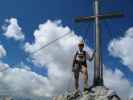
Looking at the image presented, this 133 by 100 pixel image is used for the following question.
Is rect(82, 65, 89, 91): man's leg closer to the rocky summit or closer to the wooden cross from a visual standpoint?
the rocky summit

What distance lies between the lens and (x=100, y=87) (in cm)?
2164

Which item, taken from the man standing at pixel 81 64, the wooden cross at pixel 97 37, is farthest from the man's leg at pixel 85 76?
the wooden cross at pixel 97 37

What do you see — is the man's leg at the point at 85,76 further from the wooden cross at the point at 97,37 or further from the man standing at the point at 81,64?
the wooden cross at the point at 97,37

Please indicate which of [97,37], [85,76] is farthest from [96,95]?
[97,37]

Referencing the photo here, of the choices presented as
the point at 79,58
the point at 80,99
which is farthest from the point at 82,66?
the point at 80,99

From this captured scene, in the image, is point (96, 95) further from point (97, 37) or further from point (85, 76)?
point (97, 37)

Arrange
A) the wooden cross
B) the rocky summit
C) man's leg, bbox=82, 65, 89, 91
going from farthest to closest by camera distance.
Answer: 1. the wooden cross
2. man's leg, bbox=82, 65, 89, 91
3. the rocky summit

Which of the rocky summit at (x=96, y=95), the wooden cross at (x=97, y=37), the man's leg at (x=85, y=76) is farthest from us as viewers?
the wooden cross at (x=97, y=37)

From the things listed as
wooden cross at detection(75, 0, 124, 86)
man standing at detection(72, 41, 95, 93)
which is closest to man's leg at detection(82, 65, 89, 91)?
man standing at detection(72, 41, 95, 93)

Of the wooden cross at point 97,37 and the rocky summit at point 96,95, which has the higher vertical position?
the wooden cross at point 97,37

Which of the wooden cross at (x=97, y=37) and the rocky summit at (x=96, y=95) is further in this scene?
the wooden cross at (x=97, y=37)

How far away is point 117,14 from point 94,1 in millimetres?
1701

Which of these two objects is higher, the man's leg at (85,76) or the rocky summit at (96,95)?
the man's leg at (85,76)

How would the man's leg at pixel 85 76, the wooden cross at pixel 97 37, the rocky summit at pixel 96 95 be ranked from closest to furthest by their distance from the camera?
the rocky summit at pixel 96 95 < the man's leg at pixel 85 76 < the wooden cross at pixel 97 37
